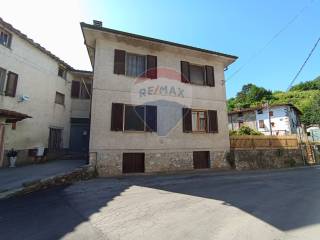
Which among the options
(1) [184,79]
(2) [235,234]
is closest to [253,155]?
(1) [184,79]

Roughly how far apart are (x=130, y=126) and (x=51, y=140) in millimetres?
8331

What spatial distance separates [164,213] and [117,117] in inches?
271

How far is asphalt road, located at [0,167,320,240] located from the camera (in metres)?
3.92

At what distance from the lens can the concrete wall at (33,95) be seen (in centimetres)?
1262

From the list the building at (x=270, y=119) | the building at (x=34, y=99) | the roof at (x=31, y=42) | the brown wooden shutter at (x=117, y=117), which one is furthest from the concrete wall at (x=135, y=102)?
the building at (x=270, y=119)

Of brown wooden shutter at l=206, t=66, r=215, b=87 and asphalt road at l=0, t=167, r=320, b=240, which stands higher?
brown wooden shutter at l=206, t=66, r=215, b=87

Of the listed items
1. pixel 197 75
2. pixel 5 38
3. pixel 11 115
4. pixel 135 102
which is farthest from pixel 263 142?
pixel 5 38

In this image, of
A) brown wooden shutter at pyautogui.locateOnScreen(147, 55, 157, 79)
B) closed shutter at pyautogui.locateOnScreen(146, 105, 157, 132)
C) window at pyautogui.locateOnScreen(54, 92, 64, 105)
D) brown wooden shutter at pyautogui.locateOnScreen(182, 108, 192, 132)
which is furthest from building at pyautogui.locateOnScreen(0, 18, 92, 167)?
brown wooden shutter at pyautogui.locateOnScreen(182, 108, 192, 132)

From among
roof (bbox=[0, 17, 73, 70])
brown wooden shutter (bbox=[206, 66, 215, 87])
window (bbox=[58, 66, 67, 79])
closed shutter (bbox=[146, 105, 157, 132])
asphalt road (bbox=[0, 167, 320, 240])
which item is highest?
roof (bbox=[0, 17, 73, 70])

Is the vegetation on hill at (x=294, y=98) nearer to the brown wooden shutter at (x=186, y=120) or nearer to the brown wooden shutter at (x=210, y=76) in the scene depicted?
the brown wooden shutter at (x=210, y=76)

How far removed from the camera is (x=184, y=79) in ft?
43.2

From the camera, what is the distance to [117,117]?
435 inches

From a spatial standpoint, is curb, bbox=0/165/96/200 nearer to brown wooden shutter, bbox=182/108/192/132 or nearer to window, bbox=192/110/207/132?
brown wooden shutter, bbox=182/108/192/132

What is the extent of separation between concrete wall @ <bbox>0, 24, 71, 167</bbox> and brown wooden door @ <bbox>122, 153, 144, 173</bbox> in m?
7.37
